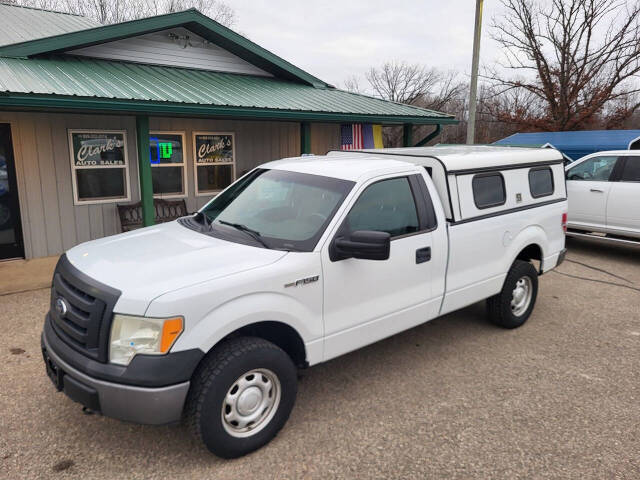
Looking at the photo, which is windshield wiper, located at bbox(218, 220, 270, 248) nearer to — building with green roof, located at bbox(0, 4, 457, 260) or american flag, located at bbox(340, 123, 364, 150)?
building with green roof, located at bbox(0, 4, 457, 260)

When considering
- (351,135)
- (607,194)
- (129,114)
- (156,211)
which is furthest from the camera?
(351,135)

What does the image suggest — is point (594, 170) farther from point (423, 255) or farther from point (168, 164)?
point (168, 164)

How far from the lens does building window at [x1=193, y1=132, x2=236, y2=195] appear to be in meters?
10.2

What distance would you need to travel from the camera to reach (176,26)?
8.90 m

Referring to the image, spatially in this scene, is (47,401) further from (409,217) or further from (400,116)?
(400,116)

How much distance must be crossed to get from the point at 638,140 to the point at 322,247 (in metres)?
13.0

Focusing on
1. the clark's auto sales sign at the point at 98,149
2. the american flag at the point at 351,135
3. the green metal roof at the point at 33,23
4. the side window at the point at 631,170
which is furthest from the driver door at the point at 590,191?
the green metal roof at the point at 33,23

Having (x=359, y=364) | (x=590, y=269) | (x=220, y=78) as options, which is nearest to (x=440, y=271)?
(x=359, y=364)

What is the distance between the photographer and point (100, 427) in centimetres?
338

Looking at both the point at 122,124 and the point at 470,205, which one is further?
the point at 122,124

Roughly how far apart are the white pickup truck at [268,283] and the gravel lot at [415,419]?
42 cm

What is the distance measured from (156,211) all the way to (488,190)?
7.07 meters

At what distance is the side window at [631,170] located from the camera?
8430 mm

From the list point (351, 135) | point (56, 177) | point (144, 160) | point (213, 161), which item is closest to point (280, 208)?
point (144, 160)
